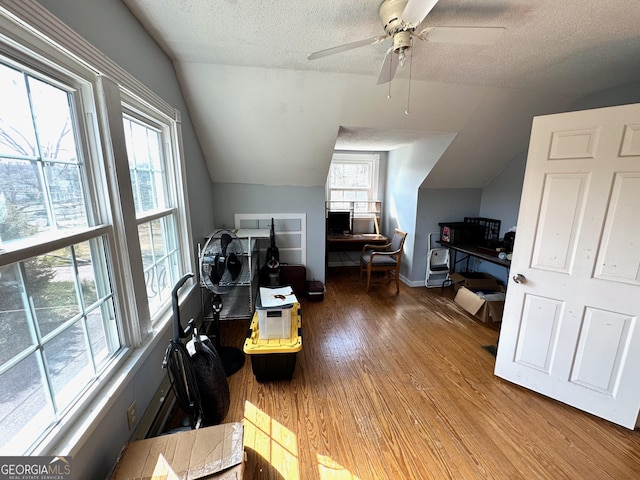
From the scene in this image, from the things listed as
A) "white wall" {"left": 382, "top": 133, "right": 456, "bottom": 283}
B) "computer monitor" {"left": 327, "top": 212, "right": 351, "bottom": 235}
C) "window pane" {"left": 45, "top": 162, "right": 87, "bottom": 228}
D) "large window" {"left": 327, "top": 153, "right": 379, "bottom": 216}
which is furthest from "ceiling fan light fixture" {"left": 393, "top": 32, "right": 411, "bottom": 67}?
"large window" {"left": 327, "top": 153, "right": 379, "bottom": 216}

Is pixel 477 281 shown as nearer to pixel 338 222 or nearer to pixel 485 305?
pixel 485 305

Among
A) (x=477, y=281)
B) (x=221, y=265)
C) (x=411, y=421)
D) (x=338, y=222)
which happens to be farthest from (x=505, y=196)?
(x=221, y=265)

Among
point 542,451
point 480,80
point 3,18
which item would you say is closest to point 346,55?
point 480,80

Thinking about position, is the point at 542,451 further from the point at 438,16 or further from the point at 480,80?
the point at 480,80

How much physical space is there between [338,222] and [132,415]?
3.62 metres

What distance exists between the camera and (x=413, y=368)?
2.15 meters

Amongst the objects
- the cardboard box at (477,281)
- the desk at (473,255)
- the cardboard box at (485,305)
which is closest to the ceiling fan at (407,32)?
the desk at (473,255)

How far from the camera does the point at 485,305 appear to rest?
2.81 meters

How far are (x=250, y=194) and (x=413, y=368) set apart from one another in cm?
260

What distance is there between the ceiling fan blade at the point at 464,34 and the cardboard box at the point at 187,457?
2113 millimetres

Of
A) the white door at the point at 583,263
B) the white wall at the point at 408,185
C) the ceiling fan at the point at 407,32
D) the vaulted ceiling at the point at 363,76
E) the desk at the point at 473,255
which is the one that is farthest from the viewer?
the white wall at the point at 408,185

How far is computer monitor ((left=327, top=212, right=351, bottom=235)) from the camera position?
14.5 feet

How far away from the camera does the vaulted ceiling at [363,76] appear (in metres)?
1.37

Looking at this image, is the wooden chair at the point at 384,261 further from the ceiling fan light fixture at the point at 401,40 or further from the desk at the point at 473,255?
the ceiling fan light fixture at the point at 401,40
